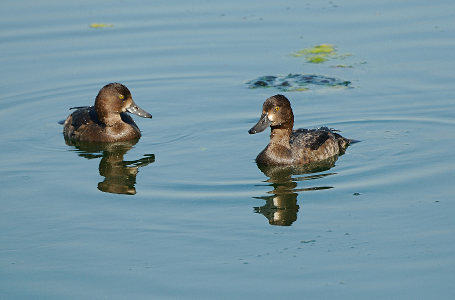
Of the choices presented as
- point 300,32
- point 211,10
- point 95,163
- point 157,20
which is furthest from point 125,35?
point 95,163

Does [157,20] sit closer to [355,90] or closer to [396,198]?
[355,90]

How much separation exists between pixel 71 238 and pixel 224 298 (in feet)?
8.29

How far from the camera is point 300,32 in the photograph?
58.7 feet

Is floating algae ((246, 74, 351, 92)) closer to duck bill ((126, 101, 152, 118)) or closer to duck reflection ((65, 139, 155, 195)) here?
duck bill ((126, 101, 152, 118))

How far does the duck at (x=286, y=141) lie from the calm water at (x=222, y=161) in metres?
0.25

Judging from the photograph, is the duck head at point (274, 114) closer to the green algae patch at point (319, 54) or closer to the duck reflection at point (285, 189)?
the duck reflection at point (285, 189)

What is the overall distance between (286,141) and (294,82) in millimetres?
3290

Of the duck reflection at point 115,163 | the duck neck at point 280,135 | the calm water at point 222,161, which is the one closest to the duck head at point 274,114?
the duck neck at point 280,135

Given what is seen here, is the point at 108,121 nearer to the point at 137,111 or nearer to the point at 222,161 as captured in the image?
the point at 137,111

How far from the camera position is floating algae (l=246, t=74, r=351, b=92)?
15231 millimetres

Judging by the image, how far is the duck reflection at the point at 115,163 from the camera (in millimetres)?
11664

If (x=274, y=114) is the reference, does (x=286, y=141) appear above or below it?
below

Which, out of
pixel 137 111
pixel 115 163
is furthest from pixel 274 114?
pixel 137 111

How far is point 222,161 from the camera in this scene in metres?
12.3
